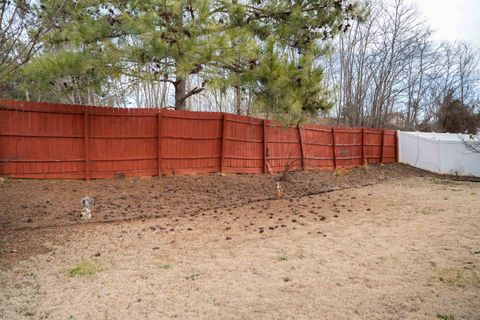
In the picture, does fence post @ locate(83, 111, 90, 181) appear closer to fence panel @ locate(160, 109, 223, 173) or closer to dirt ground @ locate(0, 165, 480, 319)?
dirt ground @ locate(0, 165, 480, 319)

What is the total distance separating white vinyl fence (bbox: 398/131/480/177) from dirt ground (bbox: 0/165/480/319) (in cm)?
854

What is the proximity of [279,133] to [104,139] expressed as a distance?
5.45m

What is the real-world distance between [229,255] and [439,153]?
13947mm

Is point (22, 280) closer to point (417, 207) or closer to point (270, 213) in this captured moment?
point (270, 213)

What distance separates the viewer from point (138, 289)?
326 cm

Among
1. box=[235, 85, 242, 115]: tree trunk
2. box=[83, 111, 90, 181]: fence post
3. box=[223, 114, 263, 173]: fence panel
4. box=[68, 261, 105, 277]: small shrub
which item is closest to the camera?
box=[68, 261, 105, 277]: small shrub

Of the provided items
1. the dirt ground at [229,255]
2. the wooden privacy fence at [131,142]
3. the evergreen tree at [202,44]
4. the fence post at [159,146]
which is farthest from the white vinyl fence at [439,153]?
the fence post at [159,146]

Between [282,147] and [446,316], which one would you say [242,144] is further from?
[446,316]

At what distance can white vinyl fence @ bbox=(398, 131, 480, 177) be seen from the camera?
14945mm

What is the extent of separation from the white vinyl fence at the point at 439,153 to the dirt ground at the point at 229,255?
8.54 meters

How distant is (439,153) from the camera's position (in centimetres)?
1542

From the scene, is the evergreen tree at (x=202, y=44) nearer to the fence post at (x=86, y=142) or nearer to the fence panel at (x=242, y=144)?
the fence post at (x=86, y=142)

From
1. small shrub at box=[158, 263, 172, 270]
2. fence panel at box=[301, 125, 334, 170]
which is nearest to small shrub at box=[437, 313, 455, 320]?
small shrub at box=[158, 263, 172, 270]

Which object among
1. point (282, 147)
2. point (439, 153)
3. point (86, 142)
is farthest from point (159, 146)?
point (439, 153)
